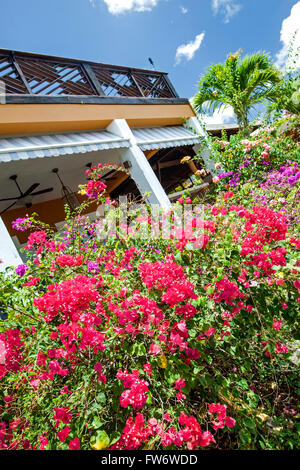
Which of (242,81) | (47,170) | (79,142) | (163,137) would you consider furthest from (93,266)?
(242,81)

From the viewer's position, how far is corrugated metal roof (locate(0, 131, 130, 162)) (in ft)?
16.7

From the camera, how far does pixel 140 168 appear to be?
6820 mm

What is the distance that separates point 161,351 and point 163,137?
7.39 meters

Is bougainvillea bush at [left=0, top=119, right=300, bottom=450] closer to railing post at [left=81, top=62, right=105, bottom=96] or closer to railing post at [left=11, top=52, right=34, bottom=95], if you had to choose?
railing post at [left=11, top=52, right=34, bottom=95]

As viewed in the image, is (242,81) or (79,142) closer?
(79,142)

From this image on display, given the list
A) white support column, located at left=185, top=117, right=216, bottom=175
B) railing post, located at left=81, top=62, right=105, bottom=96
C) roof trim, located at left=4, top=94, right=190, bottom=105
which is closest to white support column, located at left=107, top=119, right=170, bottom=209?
roof trim, located at left=4, top=94, right=190, bottom=105

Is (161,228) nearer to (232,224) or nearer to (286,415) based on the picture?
(232,224)

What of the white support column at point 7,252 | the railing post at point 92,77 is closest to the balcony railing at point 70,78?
the railing post at point 92,77

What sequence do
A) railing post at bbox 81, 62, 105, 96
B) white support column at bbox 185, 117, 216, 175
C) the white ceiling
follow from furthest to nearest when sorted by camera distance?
1. white support column at bbox 185, 117, 216, 175
2. railing post at bbox 81, 62, 105, 96
3. the white ceiling

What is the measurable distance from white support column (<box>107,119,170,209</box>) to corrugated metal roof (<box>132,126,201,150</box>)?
1.13 feet

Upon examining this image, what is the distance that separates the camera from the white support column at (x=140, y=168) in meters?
6.69

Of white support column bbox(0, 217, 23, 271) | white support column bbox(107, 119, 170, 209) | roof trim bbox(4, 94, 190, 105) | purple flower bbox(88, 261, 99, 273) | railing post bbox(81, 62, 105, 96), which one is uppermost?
railing post bbox(81, 62, 105, 96)

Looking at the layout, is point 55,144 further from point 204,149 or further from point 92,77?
point 204,149

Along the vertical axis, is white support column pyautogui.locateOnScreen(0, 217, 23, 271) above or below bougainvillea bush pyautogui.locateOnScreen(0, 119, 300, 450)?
above
